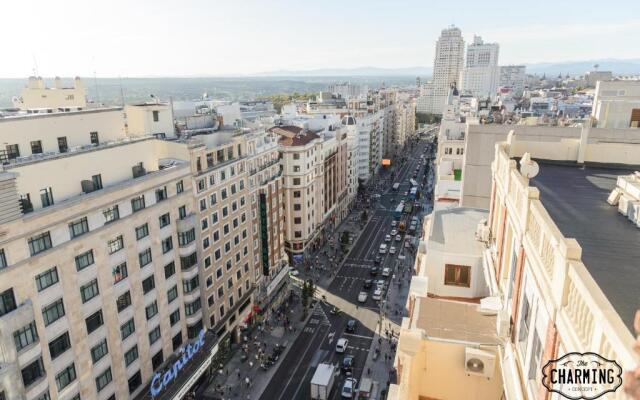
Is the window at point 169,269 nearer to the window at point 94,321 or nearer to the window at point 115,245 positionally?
the window at point 115,245

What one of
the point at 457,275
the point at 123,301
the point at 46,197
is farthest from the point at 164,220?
the point at 457,275

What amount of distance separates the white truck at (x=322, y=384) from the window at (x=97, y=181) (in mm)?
34582

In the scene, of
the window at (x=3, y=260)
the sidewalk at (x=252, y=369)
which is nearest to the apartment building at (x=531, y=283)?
the window at (x=3, y=260)

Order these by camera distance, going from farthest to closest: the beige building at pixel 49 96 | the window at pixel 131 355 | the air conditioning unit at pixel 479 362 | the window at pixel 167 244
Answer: the beige building at pixel 49 96
the window at pixel 167 244
the window at pixel 131 355
the air conditioning unit at pixel 479 362

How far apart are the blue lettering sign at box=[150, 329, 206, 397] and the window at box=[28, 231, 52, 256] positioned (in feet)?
63.4

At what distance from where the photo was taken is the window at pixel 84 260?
38281mm

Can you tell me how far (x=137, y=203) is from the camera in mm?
44969

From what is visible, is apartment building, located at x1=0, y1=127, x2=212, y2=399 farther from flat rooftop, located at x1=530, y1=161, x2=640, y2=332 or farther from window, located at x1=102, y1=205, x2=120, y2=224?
flat rooftop, located at x1=530, y1=161, x2=640, y2=332

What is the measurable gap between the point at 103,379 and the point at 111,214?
15.9m

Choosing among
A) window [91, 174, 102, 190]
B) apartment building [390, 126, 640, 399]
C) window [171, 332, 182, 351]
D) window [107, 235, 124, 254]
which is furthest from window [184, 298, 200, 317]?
apartment building [390, 126, 640, 399]

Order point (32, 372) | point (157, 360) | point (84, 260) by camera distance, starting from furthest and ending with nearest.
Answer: point (157, 360) → point (84, 260) → point (32, 372)

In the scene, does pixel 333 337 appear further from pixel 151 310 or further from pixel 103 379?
pixel 103 379

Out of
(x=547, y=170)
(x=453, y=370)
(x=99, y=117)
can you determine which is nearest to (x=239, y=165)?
(x=99, y=117)

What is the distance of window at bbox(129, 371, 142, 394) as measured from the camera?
4588cm
